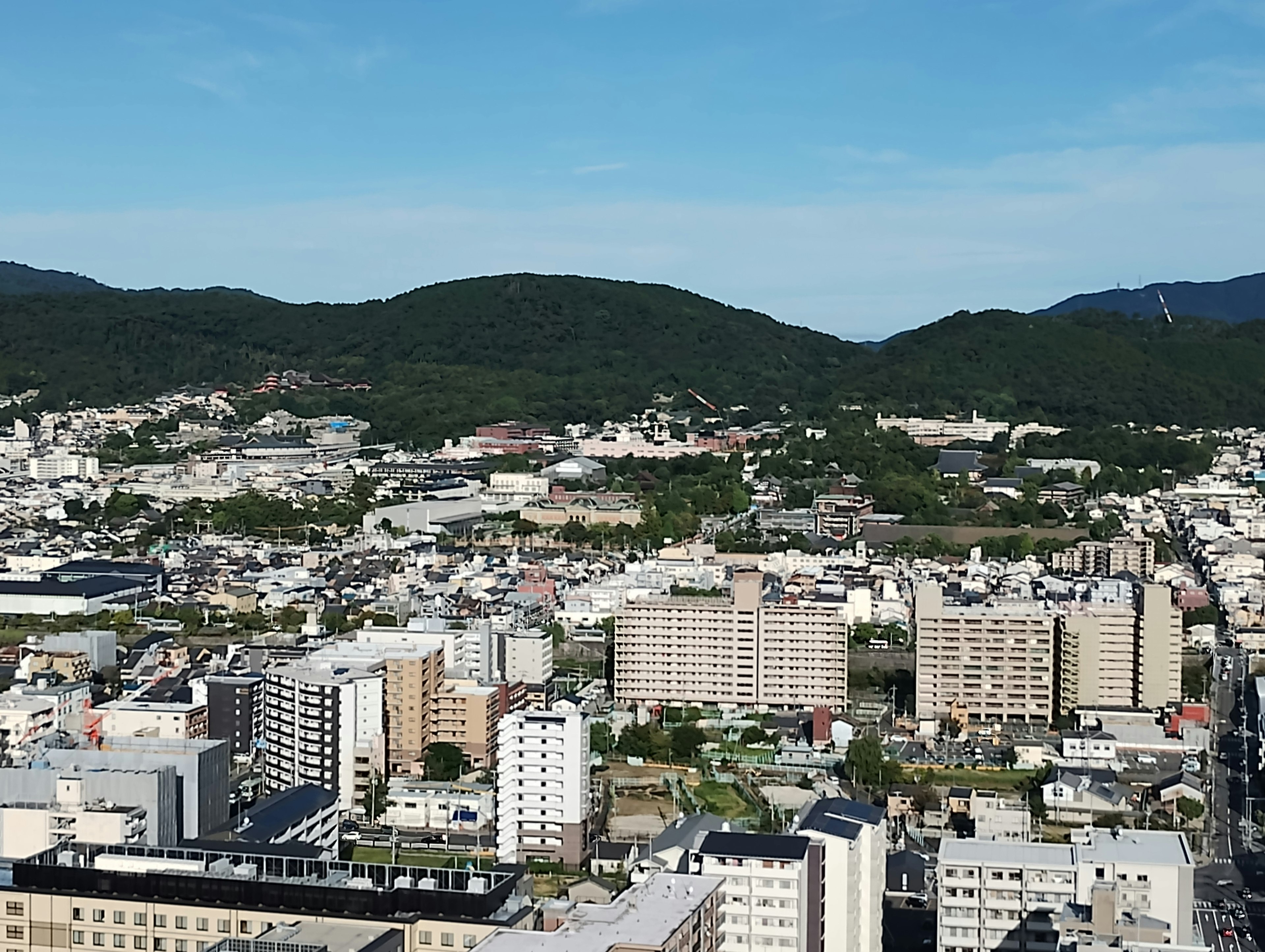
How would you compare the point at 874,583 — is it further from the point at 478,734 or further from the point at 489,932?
the point at 489,932

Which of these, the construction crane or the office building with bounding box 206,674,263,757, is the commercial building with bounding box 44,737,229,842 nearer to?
the office building with bounding box 206,674,263,757

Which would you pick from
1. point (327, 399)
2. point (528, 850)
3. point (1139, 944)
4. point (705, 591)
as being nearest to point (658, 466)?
point (327, 399)

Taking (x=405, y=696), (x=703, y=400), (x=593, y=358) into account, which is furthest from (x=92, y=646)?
(x=593, y=358)

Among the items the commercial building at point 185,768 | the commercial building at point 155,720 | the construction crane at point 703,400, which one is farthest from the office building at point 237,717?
the construction crane at point 703,400

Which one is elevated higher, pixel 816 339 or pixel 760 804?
pixel 816 339

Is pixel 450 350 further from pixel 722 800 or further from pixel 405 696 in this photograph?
→ pixel 722 800

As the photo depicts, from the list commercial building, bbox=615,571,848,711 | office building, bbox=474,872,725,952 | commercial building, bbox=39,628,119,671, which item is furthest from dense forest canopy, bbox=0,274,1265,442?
office building, bbox=474,872,725,952
